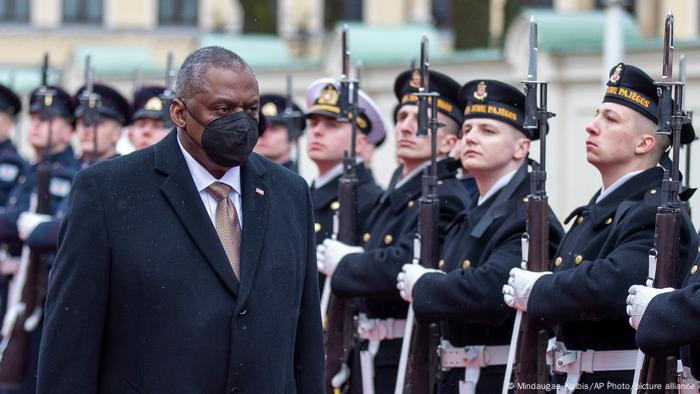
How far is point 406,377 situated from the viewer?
7.17m

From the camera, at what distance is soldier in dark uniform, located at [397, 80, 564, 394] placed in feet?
21.7

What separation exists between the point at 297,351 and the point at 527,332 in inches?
54.4

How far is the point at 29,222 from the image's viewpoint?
973cm

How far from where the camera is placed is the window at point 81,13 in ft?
132

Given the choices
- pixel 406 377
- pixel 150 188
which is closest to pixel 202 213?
pixel 150 188

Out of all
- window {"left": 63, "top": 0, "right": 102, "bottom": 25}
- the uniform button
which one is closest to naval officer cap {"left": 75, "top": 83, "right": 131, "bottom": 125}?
the uniform button

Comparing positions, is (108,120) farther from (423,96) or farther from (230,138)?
(230,138)

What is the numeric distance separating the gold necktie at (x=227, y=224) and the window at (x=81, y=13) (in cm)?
3588

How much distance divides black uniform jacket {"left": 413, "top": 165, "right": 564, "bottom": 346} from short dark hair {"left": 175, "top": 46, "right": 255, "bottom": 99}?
2017 millimetres

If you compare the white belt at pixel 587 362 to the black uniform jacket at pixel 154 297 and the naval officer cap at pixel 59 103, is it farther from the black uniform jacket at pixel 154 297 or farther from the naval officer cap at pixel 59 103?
the naval officer cap at pixel 59 103

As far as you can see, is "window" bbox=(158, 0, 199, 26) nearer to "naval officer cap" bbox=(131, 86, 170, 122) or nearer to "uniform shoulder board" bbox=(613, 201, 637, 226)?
"naval officer cap" bbox=(131, 86, 170, 122)

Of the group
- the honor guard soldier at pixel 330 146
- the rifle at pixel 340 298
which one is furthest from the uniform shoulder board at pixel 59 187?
the rifle at pixel 340 298

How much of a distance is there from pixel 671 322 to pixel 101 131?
5694 millimetres

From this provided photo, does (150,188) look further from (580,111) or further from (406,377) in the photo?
(580,111)
